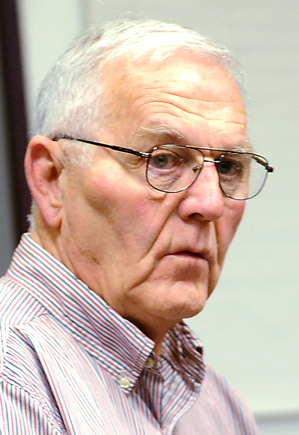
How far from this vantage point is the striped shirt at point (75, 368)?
901 millimetres

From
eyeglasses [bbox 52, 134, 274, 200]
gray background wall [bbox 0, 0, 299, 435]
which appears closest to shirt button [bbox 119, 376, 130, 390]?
eyeglasses [bbox 52, 134, 274, 200]

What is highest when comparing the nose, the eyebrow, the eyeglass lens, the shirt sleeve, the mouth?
the eyebrow

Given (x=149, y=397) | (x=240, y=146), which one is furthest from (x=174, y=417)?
(x=240, y=146)

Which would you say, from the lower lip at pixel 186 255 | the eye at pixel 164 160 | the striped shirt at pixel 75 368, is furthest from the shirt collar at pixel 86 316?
the eye at pixel 164 160

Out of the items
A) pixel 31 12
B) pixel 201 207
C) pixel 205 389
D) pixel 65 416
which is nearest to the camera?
pixel 65 416

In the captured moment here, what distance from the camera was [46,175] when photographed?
1175mm

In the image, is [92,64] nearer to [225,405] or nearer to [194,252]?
[194,252]

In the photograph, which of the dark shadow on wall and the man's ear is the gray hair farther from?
the dark shadow on wall

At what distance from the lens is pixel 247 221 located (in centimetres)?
194

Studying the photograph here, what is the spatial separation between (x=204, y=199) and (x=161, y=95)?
21 cm

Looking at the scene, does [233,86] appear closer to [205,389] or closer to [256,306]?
[205,389]

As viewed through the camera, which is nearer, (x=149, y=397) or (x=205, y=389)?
(x=149, y=397)

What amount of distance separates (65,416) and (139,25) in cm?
74

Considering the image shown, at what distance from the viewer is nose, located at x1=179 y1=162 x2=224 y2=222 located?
110 cm
